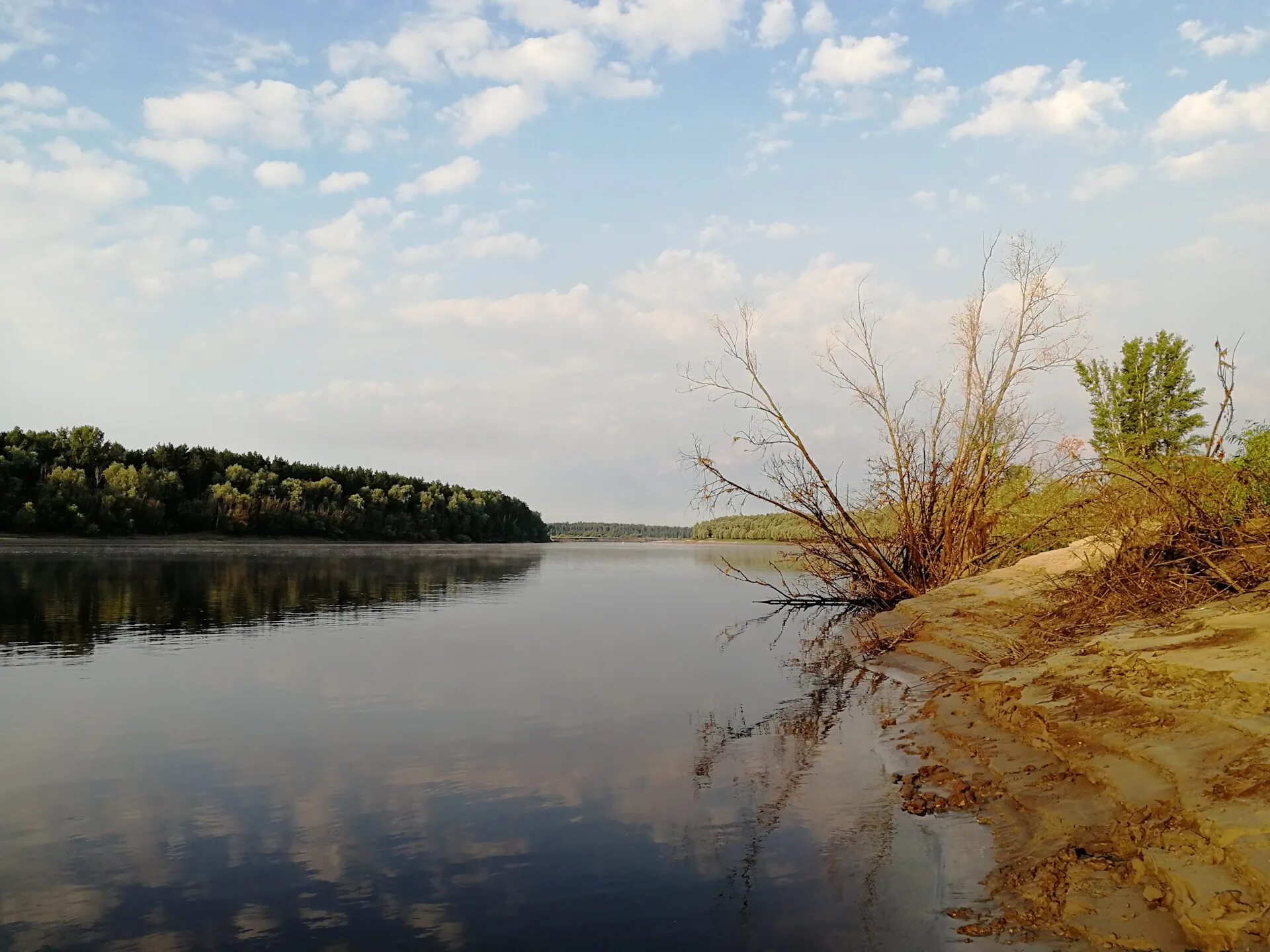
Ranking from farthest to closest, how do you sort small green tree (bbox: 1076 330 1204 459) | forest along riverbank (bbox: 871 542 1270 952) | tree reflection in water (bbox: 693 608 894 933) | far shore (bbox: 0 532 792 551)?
1. far shore (bbox: 0 532 792 551)
2. small green tree (bbox: 1076 330 1204 459)
3. tree reflection in water (bbox: 693 608 894 933)
4. forest along riverbank (bbox: 871 542 1270 952)

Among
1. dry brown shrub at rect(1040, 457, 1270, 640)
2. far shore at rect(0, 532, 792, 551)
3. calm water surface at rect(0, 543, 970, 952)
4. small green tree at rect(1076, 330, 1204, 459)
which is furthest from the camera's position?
far shore at rect(0, 532, 792, 551)

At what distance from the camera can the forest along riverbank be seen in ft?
16.5

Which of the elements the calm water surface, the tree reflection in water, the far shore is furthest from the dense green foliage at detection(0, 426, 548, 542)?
the tree reflection in water

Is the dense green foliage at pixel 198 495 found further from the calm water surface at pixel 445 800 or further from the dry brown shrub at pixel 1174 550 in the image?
the dry brown shrub at pixel 1174 550

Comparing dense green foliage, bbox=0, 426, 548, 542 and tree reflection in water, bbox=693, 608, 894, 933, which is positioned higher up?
dense green foliage, bbox=0, 426, 548, 542

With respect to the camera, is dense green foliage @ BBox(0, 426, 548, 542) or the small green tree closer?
the small green tree

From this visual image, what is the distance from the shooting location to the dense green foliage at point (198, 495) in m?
80.9

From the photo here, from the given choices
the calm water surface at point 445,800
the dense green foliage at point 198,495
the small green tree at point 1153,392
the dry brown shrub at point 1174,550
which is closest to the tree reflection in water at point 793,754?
the calm water surface at point 445,800

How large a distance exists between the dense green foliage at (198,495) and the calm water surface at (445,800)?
73.6 m

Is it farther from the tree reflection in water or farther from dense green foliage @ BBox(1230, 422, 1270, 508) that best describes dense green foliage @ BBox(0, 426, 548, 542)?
dense green foliage @ BBox(1230, 422, 1270, 508)

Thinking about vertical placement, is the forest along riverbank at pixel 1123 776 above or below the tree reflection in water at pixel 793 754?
above

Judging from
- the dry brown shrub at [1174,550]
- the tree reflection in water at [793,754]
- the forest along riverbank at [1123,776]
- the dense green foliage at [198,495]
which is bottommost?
the tree reflection in water at [793,754]

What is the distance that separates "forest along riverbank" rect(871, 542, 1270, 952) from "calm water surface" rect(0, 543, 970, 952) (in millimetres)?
721

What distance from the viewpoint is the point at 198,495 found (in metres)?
102
